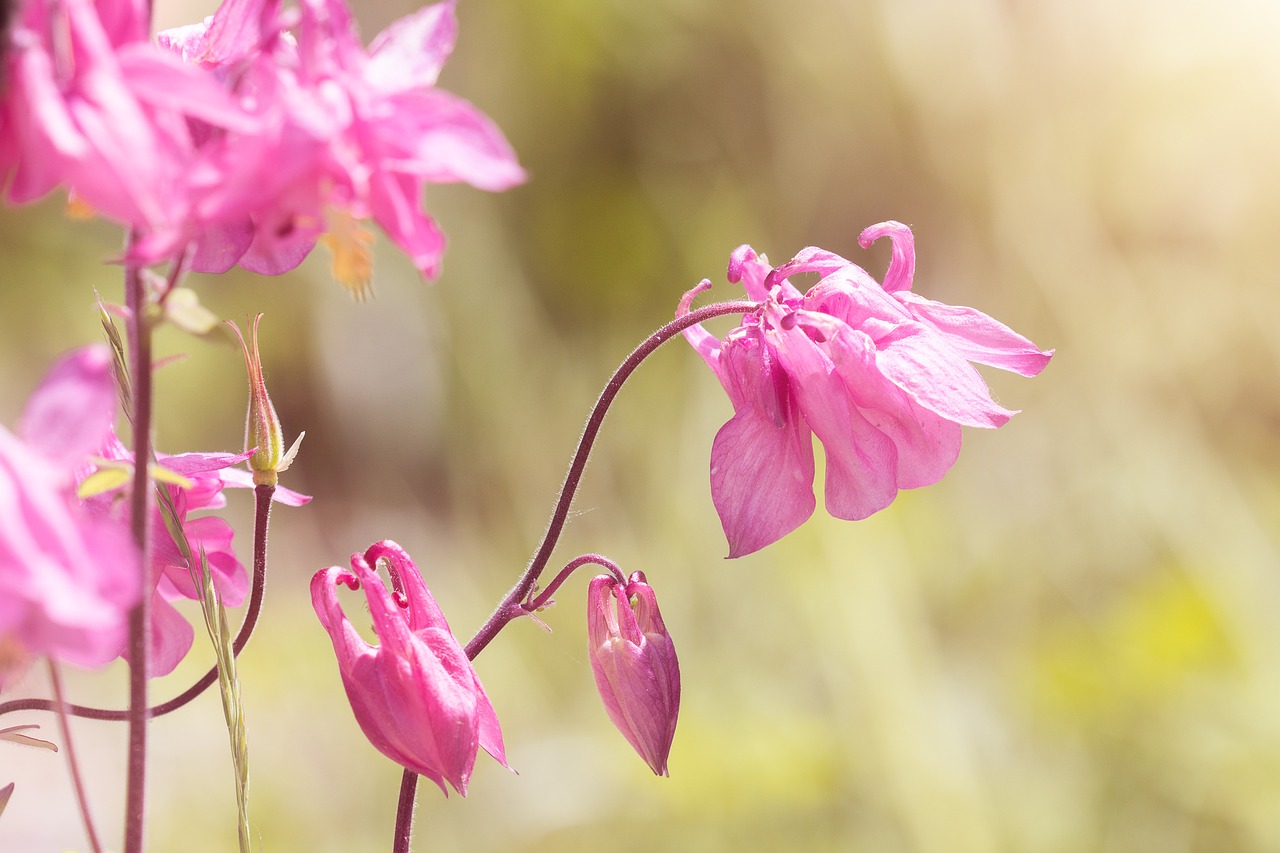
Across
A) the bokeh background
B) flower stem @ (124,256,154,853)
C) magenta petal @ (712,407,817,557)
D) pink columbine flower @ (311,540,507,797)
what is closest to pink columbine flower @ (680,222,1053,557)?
magenta petal @ (712,407,817,557)

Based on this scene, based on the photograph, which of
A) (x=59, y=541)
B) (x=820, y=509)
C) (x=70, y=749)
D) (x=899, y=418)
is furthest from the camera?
(x=820, y=509)

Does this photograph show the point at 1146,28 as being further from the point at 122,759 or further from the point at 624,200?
the point at 122,759

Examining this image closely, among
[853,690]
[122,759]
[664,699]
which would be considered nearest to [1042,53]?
[853,690]

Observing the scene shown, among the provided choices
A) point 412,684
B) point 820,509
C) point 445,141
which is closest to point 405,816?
point 412,684

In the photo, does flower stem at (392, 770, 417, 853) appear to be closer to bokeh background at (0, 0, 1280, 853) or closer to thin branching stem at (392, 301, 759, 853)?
thin branching stem at (392, 301, 759, 853)

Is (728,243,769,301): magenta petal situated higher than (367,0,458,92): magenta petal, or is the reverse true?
(367,0,458,92): magenta petal

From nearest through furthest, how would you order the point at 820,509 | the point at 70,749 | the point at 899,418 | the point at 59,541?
1. the point at 59,541
2. the point at 70,749
3. the point at 899,418
4. the point at 820,509

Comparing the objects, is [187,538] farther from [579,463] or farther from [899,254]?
[899,254]
